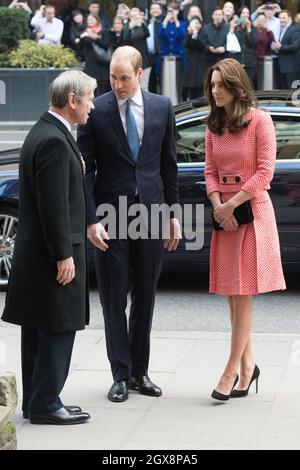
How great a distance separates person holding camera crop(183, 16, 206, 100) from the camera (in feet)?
65.1

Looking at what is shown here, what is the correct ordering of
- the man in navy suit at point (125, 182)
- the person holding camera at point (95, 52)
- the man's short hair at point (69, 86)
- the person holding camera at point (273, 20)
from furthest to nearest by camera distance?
the person holding camera at point (273, 20) < the person holding camera at point (95, 52) < the man in navy suit at point (125, 182) < the man's short hair at point (69, 86)

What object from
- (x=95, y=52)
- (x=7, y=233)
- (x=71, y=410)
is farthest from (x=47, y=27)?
(x=71, y=410)

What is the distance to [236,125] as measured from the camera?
6.27 meters

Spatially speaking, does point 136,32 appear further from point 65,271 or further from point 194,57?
point 65,271

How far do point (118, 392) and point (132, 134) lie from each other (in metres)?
1.46

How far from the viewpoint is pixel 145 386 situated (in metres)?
6.60

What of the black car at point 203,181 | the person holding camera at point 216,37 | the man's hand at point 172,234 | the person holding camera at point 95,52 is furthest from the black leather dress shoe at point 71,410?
the person holding camera at point 216,37

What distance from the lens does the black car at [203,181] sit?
376 inches

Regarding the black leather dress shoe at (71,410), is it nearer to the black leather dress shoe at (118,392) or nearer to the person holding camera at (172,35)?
the black leather dress shoe at (118,392)

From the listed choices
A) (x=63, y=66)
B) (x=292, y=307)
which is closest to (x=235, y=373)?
(x=292, y=307)

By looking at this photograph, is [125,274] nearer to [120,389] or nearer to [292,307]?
[120,389]

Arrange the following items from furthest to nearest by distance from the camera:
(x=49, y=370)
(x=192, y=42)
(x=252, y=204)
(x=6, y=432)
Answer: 1. (x=192, y=42)
2. (x=252, y=204)
3. (x=49, y=370)
4. (x=6, y=432)

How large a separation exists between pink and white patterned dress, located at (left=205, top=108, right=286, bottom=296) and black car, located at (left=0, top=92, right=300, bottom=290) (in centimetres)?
310
